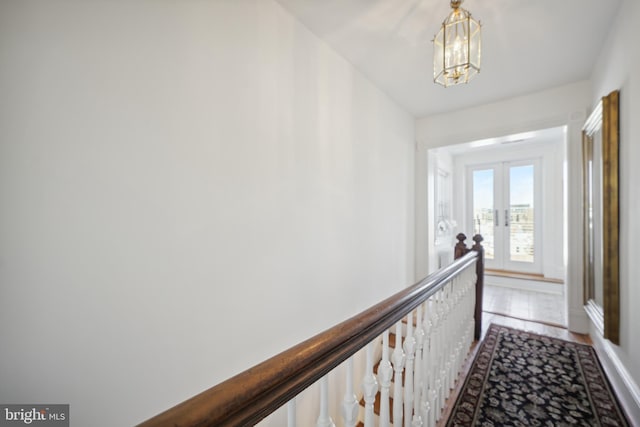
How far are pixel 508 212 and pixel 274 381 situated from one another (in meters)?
5.79

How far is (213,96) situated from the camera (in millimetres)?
1393

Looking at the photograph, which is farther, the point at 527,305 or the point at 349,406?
the point at 527,305

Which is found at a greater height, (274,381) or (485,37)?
(485,37)

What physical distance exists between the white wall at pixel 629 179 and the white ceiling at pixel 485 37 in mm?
289

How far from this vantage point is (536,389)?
5.66ft

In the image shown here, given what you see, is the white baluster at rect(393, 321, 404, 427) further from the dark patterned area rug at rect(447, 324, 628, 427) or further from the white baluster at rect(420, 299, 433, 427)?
the dark patterned area rug at rect(447, 324, 628, 427)

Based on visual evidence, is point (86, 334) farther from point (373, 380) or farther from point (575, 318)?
point (575, 318)

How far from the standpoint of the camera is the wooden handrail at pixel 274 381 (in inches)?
15.4

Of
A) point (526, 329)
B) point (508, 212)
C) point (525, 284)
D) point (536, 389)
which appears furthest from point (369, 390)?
point (508, 212)

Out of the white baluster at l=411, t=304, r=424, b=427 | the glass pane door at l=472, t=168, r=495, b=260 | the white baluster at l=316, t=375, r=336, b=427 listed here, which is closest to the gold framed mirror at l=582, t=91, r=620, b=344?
the white baluster at l=411, t=304, r=424, b=427

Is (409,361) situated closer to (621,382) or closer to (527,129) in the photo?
(621,382)

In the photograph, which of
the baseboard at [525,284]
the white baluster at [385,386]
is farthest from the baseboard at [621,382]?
the baseboard at [525,284]

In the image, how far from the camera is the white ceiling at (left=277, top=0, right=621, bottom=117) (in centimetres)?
177

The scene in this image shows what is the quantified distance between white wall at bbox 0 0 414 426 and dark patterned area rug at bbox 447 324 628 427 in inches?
44.5
